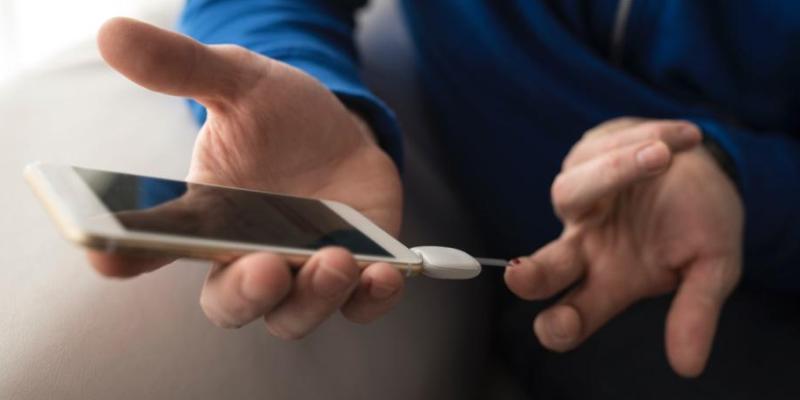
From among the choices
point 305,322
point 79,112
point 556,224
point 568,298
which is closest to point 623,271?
point 568,298

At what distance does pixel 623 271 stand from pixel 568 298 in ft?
0.16

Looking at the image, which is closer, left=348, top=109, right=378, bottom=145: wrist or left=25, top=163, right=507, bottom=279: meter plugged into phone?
left=25, top=163, right=507, bottom=279: meter plugged into phone

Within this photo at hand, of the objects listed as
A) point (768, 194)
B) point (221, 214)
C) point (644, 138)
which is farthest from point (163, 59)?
point (768, 194)

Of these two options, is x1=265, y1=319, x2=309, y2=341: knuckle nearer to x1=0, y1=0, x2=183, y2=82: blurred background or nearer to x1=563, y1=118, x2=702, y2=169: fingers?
x1=563, y1=118, x2=702, y2=169: fingers

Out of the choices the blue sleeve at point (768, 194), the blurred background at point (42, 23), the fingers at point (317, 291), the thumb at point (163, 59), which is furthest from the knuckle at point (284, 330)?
the blurred background at point (42, 23)

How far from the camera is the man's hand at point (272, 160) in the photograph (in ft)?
0.92

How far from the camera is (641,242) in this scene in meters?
0.48

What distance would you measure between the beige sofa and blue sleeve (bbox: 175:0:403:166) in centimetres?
7

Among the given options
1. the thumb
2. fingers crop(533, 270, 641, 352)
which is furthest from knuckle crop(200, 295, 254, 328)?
fingers crop(533, 270, 641, 352)

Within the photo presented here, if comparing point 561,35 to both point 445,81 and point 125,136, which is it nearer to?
point 445,81

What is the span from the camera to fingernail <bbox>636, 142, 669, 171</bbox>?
405 millimetres

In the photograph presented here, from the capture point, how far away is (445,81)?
62 centimetres

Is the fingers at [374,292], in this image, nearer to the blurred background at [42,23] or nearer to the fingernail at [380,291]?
the fingernail at [380,291]

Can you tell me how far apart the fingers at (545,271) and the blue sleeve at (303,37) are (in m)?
0.12
